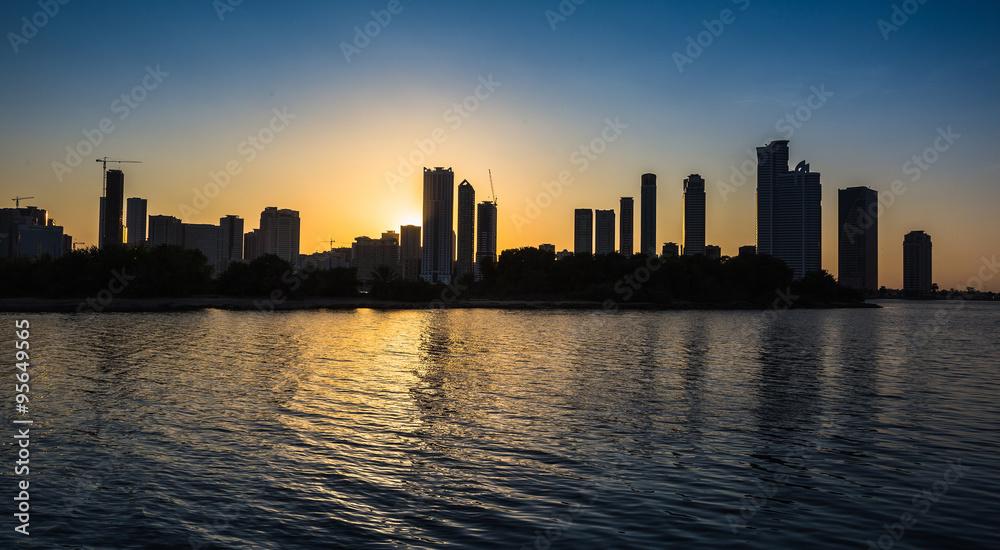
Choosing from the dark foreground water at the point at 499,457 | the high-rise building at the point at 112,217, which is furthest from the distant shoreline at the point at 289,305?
the high-rise building at the point at 112,217

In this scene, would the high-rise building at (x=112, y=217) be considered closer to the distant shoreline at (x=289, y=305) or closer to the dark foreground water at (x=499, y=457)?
the distant shoreline at (x=289, y=305)

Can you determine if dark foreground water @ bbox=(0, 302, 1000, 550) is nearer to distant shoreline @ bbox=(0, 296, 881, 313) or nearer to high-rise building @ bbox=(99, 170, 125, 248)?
distant shoreline @ bbox=(0, 296, 881, 313)

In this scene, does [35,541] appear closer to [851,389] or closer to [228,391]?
[228,391]

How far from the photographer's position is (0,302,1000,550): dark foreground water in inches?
455

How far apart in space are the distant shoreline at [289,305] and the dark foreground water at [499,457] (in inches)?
2754

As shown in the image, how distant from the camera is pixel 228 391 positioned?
1023 inches

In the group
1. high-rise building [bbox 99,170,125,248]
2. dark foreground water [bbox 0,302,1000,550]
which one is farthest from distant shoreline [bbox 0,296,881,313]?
high-rise building [bbox 99,170,125,248]

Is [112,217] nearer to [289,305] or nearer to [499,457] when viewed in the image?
[289,305]

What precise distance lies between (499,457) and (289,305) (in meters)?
110

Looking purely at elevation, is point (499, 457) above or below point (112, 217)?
below

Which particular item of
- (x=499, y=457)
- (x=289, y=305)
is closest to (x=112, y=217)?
(x=289, y=305)

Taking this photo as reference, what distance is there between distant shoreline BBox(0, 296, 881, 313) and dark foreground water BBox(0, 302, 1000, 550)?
229 ft

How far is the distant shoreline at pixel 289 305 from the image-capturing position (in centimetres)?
9325

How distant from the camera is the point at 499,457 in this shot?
16.3 meters
